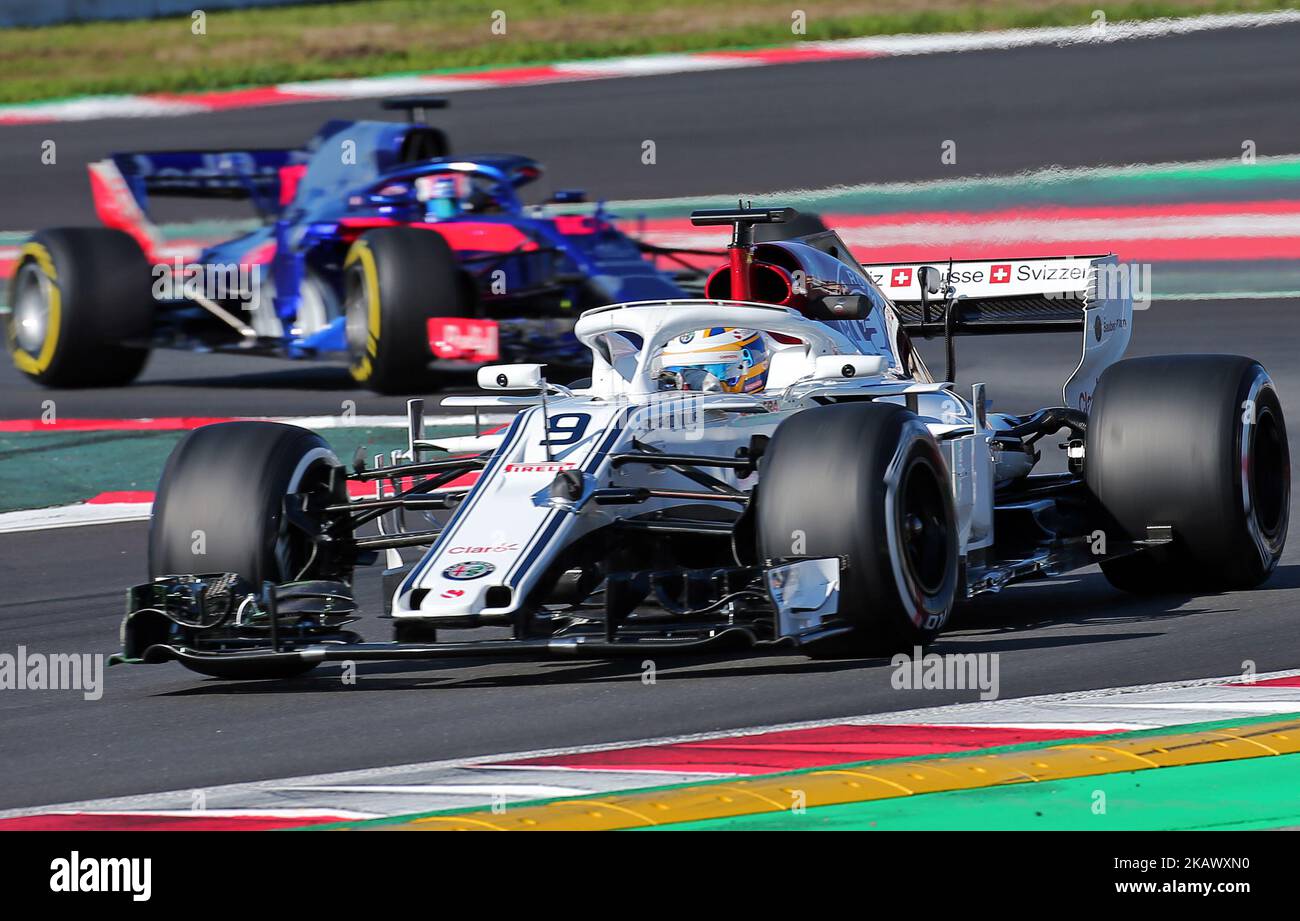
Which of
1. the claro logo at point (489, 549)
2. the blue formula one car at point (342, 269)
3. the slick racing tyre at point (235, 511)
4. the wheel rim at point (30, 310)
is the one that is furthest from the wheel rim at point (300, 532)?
the wheel rim at point (30, 310)

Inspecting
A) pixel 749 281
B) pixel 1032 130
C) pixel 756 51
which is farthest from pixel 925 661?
pixel 756 51

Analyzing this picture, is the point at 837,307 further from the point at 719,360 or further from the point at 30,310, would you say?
the point at 30,310

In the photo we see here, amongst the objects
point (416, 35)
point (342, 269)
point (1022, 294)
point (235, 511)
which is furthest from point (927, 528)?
point (416, 35)

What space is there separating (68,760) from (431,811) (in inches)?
67.3

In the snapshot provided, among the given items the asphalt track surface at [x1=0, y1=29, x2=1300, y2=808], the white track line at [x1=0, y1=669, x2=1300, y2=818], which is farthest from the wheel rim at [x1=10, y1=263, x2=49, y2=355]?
the white track line at [x1=0, y1=669, x2=1300, y2=818]

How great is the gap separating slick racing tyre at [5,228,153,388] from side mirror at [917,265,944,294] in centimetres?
854

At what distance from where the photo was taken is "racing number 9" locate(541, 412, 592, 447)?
8.37 m

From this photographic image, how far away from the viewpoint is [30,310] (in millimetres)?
17703

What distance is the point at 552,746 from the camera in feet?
23.1

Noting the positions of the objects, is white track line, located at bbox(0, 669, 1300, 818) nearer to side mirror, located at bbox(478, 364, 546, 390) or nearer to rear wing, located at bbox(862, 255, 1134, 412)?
side mirror, located at bbox(478, 364, 546, 390)

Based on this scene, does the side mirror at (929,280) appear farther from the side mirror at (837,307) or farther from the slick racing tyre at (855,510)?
the slick racing tyre at (855,510)
